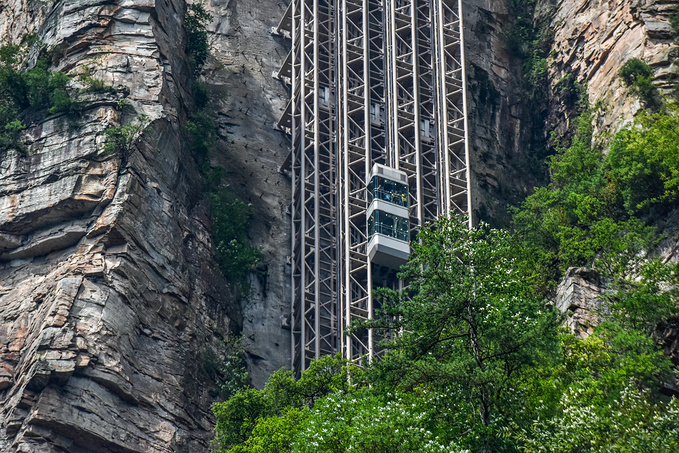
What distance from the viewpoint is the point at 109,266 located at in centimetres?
5438

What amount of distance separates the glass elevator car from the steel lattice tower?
651mm

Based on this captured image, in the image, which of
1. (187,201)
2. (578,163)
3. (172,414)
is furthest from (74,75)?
(578,163)

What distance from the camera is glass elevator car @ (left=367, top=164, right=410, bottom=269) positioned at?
62.6m

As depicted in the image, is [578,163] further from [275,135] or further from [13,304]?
[13,304]

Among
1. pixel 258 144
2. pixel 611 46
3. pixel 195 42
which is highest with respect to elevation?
pixel 195 42

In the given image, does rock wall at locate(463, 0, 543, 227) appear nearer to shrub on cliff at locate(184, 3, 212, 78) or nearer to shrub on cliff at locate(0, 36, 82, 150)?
shrub on cliff at locate(184, 3, 212, 78)

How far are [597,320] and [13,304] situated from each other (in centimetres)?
2646

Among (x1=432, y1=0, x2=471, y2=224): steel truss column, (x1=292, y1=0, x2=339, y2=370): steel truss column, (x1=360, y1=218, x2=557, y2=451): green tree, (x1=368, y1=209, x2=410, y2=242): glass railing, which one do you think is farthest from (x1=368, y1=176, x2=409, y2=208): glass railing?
(x1=360, y1=218, x2=557, y2=451): green tree

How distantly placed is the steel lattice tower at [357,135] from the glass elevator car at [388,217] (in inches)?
25.6

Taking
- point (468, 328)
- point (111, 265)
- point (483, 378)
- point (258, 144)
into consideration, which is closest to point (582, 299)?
point (468, 328)

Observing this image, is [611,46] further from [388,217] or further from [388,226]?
[388,226]

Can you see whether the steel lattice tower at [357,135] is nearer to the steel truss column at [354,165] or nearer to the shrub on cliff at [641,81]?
the steel truss column at [354,165]

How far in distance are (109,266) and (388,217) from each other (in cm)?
1636

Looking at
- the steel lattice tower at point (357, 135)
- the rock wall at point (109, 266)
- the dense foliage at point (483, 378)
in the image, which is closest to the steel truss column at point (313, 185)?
the steel lattice tower at point (357, 135)
